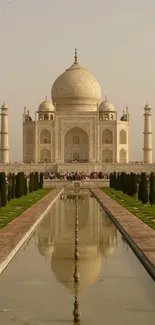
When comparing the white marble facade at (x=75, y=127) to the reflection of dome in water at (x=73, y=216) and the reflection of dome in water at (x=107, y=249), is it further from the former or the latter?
the reflection of dome in water at (x=107, y=249)

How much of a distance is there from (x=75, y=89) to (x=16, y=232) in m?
36.1

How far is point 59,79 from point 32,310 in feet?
137

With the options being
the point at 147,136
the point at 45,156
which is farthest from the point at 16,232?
the point at 147,136

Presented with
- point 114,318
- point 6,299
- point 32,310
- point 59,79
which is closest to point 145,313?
point 114,318

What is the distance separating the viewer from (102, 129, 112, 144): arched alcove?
4422 cm

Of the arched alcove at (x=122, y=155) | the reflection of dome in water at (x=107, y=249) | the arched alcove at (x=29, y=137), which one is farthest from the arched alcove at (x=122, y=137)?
the reflection of dome in water at (x=107, y=249)

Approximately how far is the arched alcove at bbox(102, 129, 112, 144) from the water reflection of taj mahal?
97.6 ft

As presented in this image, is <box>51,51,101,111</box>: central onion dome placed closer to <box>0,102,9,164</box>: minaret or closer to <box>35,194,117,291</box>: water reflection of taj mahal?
<box>0,102,9,164</box>: minaret

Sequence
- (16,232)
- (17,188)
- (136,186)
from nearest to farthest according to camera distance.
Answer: (16,232), (17,188), (136,186)

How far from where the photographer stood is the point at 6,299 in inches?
220

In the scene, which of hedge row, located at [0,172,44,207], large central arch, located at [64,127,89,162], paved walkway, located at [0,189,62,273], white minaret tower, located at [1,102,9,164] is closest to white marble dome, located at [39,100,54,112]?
large central arch, located at [64,127,89,162]

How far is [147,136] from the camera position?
43469mm

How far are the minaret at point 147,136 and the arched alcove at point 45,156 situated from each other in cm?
791

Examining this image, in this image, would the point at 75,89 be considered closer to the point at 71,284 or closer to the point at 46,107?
the point at 46,107
